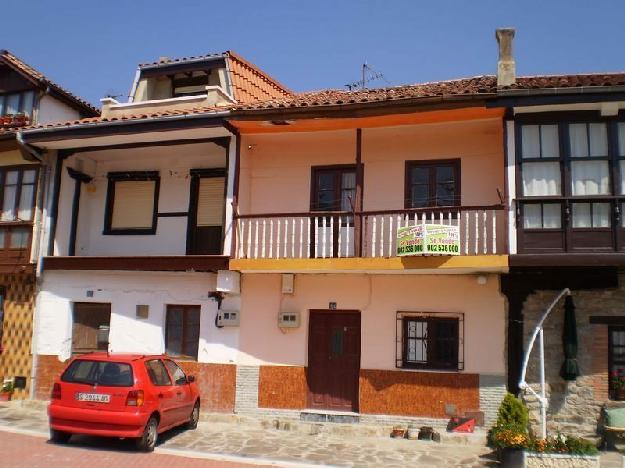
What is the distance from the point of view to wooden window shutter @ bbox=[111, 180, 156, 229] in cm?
1597

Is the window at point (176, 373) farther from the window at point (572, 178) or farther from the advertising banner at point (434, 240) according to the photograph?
the window at point (572, 178)

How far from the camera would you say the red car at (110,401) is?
978 cm

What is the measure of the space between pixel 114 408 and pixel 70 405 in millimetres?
769

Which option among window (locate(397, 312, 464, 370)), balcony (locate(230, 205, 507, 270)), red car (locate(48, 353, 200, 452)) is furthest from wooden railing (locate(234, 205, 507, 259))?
red car (locate(48, 353, 200, 452))

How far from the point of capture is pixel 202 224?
15.4 meters

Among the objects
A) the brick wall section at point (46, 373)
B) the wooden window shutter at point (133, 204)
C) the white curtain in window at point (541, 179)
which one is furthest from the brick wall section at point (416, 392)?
the brick wall section at point (46, 373)

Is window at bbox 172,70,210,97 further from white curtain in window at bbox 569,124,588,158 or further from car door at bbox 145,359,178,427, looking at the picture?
white curtain in window at bbox 569,124,588,158

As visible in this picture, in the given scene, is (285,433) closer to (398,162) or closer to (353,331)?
(353,331)

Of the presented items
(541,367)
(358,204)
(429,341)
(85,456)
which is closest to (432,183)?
(358,204)

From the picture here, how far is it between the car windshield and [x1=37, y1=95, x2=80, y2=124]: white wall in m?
9.21

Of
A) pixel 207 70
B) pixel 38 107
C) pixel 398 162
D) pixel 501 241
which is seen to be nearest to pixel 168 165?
pixel 207 70

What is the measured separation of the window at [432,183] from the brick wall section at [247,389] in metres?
4.84

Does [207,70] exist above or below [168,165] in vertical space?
above

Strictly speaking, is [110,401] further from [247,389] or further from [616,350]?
[616,350]
